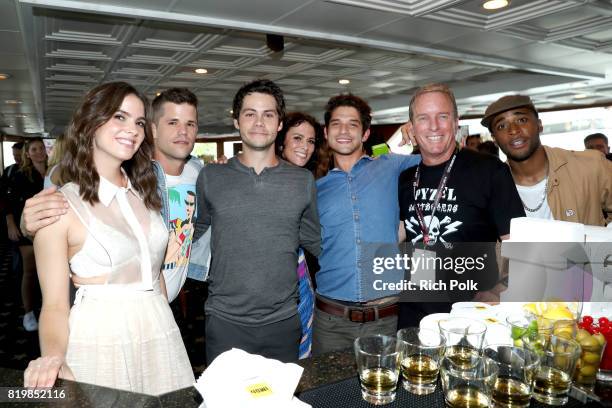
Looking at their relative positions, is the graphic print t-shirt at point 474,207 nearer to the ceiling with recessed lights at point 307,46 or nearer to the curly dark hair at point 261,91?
the curly dark hair at point 261,91

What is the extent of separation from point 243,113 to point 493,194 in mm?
1251

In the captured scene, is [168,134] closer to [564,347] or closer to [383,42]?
[564,347]

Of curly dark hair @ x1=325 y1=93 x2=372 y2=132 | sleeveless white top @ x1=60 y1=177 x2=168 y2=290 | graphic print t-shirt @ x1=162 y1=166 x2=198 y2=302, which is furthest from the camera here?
curly dark hair @ x1=325 y1=93 x2=372 y2=132

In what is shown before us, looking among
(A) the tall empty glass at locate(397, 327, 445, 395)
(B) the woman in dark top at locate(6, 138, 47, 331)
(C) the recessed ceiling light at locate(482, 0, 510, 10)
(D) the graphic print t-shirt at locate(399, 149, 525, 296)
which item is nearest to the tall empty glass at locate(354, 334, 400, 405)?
(A) the tall empty glass at locate(397, 327, 445, 395)

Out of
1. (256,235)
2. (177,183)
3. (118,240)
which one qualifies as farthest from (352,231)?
(118,240)

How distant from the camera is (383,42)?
597cm

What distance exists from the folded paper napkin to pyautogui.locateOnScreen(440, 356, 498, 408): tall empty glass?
0.32 metres

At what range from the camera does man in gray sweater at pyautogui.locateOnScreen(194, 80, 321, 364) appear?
2.10 metres

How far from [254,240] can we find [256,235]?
3cm

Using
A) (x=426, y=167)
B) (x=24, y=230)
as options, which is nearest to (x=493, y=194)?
(x=426, y=167)

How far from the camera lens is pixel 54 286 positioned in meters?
1.52

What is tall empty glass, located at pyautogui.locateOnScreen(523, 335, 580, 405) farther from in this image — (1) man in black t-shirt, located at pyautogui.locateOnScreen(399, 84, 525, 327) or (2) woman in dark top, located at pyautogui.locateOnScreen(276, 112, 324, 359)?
(2) woman in dark top, located at pyautogui.locateOnScreen(276, 112, 324, 359)

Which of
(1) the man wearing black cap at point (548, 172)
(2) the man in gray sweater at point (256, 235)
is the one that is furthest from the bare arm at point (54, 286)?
(1) the man wearing black cap at point (548, 172)

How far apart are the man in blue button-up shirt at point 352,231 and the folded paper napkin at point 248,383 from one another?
1288 millimetres
